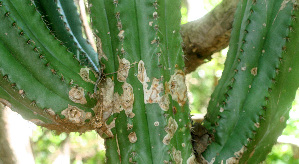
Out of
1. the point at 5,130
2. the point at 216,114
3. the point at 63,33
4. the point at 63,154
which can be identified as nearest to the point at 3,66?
the point at 63,33

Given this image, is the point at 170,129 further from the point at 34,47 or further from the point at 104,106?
the point at 34,47

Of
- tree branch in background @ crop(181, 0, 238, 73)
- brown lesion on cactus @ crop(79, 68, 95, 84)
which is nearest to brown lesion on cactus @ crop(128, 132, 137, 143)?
brown lesion on cactus @ crop(79, 68, 95, 84)

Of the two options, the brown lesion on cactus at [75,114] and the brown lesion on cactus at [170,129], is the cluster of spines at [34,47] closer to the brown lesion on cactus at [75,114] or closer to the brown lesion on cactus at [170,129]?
the brown lesion on cactus at [75,114]

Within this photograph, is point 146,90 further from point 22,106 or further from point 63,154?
point 63,154

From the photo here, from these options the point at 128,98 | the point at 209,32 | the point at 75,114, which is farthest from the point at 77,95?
the point at 209,32

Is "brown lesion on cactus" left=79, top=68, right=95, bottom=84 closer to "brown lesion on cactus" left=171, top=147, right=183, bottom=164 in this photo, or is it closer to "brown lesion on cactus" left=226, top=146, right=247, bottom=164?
"brown lesion on cactus" left=171, top=147, right=183, bottom=164

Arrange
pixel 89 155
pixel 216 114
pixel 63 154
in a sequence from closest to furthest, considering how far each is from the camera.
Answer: pixel 216 114 < pixel 63 154 < pixel 89 155
